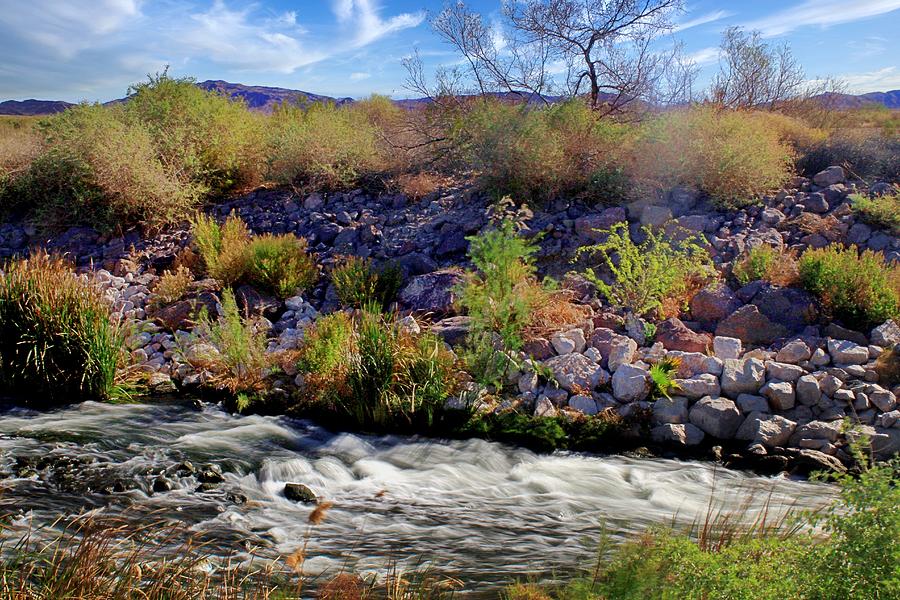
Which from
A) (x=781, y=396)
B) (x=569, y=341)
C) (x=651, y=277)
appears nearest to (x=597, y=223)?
(x=651, y=277)

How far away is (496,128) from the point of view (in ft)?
34.8

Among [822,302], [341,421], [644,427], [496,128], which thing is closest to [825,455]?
[644,427]

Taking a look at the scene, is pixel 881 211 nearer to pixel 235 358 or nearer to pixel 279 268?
pixel 279 268

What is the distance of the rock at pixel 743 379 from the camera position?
6.11 m

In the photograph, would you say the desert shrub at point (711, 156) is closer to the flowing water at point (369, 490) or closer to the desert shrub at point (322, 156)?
the desert shrub at point (322, 156)

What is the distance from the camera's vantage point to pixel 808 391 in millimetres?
5918

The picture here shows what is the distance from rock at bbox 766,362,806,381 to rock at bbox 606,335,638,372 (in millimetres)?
1202

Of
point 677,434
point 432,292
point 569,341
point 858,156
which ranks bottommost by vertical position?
point 677,434

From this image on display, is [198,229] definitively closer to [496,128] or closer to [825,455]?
[496,128]

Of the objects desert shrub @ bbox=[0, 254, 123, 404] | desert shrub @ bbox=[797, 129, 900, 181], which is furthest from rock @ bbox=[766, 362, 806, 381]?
desert shrub @ bbox=[0, 254, 123, 404]

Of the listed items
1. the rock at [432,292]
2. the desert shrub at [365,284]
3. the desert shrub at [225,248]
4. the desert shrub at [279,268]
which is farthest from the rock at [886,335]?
the desert shrub at [225,248]

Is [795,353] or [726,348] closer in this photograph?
[795,353]

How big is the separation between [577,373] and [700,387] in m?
1.08

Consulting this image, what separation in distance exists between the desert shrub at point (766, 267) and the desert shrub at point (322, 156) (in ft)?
21.3
